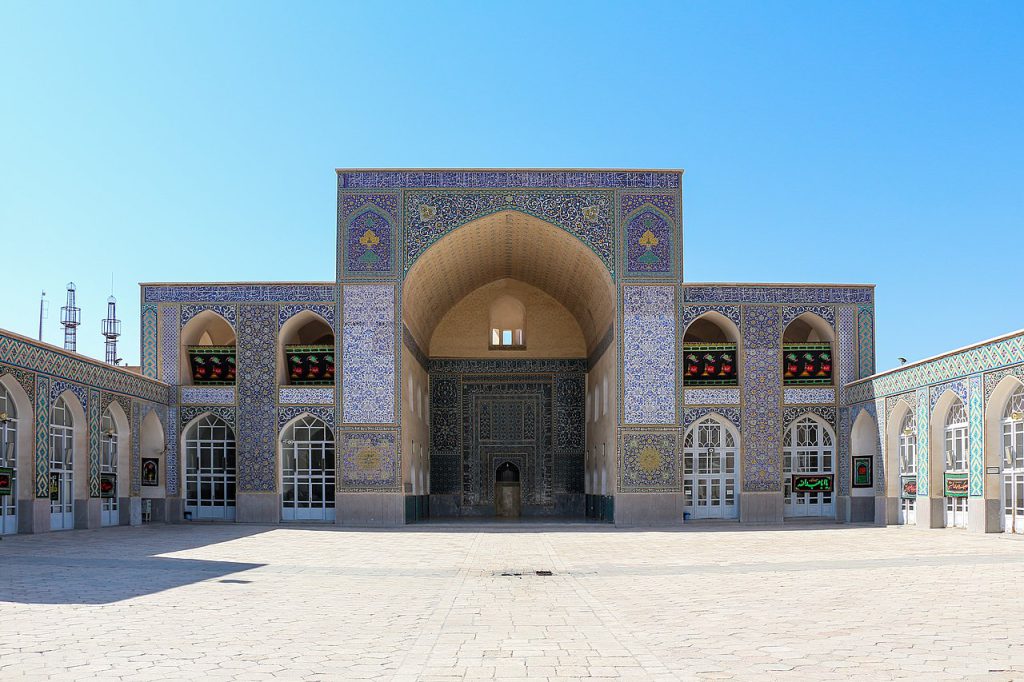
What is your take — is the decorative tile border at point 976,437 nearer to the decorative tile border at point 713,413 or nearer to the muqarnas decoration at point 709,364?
the decorative tile border at point 713,413

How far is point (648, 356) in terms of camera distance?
2333cm

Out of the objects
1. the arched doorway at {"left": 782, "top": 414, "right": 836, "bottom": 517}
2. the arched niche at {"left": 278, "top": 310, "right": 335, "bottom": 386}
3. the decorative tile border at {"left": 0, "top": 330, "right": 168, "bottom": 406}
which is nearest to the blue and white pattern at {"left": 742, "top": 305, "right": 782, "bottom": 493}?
the arched doorway at {"left": 782, "top": 414, "right": 836, "bottom": 517}

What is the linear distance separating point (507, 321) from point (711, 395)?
327 inches

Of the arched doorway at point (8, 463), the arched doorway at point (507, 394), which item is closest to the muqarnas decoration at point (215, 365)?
the arched doorway at point (507, 394)

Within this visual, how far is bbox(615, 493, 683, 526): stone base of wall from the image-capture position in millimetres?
22953

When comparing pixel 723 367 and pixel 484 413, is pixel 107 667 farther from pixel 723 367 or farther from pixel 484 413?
pixel 484 413

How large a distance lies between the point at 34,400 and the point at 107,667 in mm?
13487

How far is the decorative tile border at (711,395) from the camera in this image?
2389 cm

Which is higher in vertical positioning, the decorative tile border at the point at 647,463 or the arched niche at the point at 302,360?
the arched niche at the point at 302,360

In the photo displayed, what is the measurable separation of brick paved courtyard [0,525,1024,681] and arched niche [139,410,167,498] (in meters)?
8.01

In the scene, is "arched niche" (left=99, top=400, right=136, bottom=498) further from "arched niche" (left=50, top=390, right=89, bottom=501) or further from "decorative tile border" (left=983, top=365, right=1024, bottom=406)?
"decorative tile border" (left=983, top=365, right=1024, bottom=406)

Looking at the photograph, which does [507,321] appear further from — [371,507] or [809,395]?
[809,395]

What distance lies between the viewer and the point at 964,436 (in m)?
19.2

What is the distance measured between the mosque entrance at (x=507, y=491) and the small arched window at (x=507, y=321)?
12.1 ft
